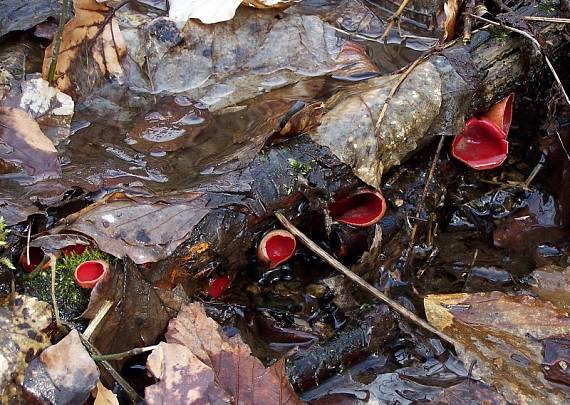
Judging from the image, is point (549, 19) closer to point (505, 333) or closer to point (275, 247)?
point (505, 333)

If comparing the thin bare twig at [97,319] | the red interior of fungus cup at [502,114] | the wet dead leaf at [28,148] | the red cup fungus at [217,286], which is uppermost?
the wet dead leaf at [28,148]

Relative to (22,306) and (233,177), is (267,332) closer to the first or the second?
(233,177)

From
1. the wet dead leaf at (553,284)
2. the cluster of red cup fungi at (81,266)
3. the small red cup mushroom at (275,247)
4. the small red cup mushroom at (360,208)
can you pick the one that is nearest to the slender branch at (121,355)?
the cluster of red cup fungi at (81,266)

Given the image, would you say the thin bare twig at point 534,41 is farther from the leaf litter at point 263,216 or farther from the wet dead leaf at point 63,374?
the wet dead leaf at point 63,374

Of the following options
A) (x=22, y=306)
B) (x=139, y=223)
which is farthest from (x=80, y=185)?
(x=22, y=306)

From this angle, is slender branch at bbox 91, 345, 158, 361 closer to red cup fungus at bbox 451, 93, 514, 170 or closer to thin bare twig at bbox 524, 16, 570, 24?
red cup fungus at bbox 451, 93, 514, 170

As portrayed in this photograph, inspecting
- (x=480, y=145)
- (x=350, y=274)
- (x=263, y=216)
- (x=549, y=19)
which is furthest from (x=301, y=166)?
(x=549, y=19)

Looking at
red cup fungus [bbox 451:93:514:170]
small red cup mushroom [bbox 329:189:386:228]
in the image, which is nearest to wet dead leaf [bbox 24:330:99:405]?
small red cup mushroom [bbox 329:189:386:228]
